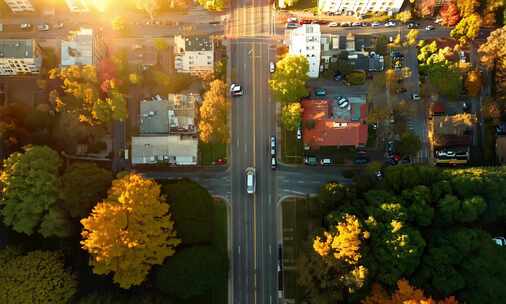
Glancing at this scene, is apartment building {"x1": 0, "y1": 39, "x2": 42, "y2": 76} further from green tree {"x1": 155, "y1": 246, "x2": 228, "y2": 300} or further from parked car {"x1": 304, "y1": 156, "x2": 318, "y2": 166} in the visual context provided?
parked car {"x1": 304, "y1": 156, "x2": 318, "y2": 166}

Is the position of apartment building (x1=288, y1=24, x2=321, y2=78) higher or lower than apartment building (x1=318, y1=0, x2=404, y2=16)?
lower

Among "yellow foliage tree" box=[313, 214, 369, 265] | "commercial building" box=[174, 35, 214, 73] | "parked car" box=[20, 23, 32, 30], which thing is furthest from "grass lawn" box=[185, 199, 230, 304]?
"parked car" box=[20, 23, 32, 30]

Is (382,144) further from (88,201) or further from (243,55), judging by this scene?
(88,201)

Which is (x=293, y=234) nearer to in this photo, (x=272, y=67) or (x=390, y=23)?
(x=272, y=67)

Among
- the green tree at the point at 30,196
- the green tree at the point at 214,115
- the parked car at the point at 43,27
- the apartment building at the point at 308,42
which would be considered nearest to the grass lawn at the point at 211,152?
the green tree at the point at 214,115

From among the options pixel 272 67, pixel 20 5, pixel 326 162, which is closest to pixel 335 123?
pixel 326 162

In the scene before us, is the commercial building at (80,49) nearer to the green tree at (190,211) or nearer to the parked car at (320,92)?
the green tree at (190,211)
